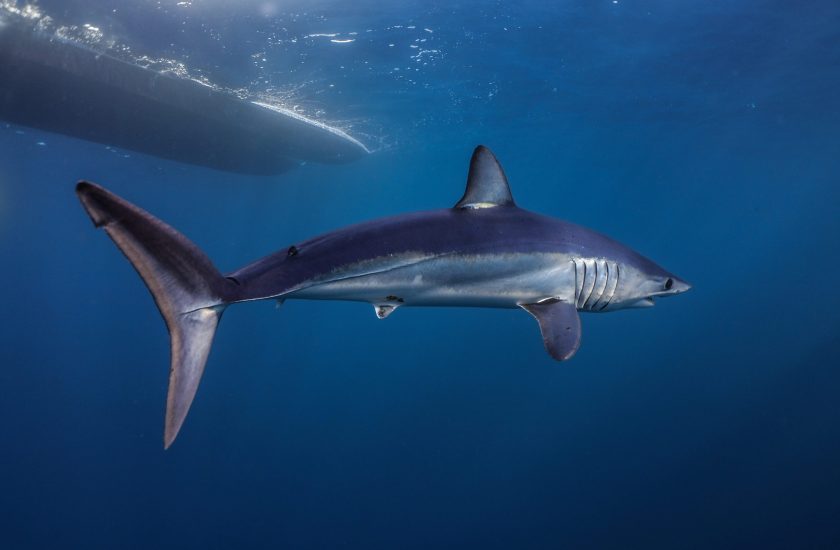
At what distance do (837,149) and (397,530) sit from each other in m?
41.7

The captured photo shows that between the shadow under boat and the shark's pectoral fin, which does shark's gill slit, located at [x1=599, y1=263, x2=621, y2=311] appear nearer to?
the shark's pectoral fin

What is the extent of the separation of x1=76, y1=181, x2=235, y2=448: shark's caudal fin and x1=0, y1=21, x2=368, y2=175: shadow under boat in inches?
590

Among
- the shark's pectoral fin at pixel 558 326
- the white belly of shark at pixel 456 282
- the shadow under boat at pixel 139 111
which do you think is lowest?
the shark's pectoral fin at pixel 558 326

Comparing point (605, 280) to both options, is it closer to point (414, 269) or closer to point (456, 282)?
point (456, 282)

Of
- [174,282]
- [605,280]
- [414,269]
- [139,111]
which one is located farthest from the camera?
[139,111]

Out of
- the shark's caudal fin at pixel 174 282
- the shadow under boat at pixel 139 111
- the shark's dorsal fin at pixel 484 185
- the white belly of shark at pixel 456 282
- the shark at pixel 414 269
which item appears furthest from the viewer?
the shadow under boat at pixel 139 111

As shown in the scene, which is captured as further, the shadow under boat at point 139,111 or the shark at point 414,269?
the shadow under boat at point 139,111

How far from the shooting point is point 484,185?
4039mm

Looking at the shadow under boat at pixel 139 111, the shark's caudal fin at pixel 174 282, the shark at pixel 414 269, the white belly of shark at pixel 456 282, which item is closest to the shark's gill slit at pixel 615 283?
the shark at pixel 414 269

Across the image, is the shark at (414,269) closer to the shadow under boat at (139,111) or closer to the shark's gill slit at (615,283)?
the shark's gill slit at (615,283)

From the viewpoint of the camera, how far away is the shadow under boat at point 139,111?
556 inches

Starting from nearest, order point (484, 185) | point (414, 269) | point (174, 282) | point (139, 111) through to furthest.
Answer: point (174, 282) < point (414, 269) < point (484, 185) < point (139, 111)

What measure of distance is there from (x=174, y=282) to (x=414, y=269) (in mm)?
1546

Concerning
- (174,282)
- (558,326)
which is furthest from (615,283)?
(174,282)
